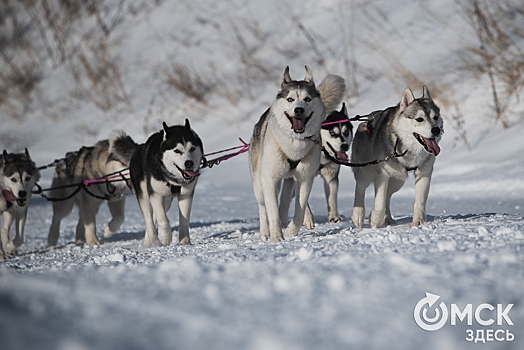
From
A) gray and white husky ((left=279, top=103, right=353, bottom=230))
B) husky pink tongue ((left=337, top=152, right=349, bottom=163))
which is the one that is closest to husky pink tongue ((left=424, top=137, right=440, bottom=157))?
Result: gray and white husky ((left=279, top=103, right=353, bottom=230))

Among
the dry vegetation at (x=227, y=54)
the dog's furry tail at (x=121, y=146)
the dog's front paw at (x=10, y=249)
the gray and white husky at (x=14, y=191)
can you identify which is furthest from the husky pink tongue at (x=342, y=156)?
the dry vegetation at (x=227, y=54)

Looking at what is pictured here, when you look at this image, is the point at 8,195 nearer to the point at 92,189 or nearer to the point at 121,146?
the point at 92,189

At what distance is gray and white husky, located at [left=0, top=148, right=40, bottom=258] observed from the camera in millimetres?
5484

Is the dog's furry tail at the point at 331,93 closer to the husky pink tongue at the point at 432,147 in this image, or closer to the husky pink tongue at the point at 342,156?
the husky pink tongue at the point at 432,147

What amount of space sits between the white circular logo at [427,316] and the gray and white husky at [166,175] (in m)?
2.67

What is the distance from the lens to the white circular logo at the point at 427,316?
1.99m

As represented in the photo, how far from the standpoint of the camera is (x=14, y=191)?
5.46 m

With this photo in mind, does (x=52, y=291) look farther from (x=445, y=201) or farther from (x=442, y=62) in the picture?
(x=442, y=62)

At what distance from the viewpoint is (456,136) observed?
373 inches

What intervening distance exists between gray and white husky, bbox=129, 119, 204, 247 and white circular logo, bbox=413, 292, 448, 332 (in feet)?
8.76

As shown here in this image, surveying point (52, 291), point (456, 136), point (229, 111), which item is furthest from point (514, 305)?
point (229, 111)

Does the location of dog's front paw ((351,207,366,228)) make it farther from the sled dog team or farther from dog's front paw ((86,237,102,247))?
dog's front paw ((86,237,102,247))

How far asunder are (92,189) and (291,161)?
3.04 m

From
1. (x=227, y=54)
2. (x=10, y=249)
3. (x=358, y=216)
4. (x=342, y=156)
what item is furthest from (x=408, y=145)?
(x=227, y=54)
